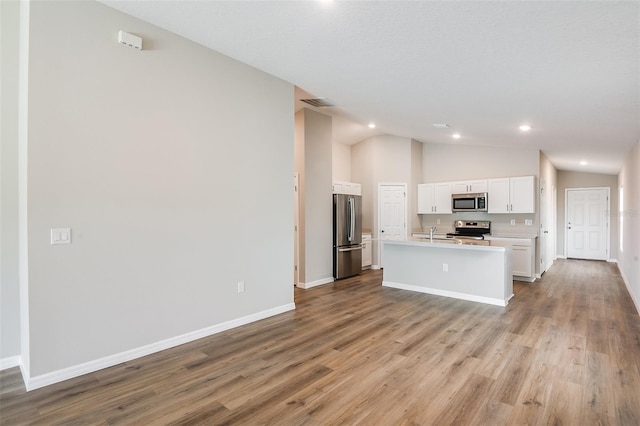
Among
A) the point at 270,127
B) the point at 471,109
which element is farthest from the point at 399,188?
the point at 270,127

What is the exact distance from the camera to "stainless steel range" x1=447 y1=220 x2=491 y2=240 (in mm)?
6879

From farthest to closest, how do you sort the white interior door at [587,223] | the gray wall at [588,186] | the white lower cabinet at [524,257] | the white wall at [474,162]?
the white interior door at [587,223], the gray wall at [588,186], the white wall at [474,162], the white lower cabinet at [524,257]

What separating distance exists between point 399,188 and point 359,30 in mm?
5135

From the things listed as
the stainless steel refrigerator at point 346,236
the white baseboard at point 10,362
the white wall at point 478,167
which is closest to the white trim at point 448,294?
the stainless steel refrigerator at point 346,236

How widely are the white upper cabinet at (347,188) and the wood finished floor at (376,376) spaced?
3254 mm

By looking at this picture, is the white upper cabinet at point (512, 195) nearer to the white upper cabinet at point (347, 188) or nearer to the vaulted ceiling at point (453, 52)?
the vaulted ceiling at point (453, 52)

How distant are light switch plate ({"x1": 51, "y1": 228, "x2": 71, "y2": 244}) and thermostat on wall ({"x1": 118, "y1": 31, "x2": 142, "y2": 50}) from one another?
173cm

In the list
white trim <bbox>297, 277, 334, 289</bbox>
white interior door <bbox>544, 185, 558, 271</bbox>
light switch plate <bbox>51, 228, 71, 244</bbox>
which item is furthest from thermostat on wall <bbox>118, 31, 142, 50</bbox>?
white interior door <bbox>544, 185, 558, 271</bbox>

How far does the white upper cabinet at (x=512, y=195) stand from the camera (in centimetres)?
618

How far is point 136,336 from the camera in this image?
2.94 metres

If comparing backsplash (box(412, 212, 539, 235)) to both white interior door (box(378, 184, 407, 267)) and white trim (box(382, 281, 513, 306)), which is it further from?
white trim (box(382, 281, 513, 306))

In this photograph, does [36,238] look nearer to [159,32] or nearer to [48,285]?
[48,285]

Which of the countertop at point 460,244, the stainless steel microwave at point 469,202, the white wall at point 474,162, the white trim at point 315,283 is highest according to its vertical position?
the white wall at point 474,162

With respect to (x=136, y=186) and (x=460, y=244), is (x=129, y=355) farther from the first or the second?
(x=460, y=244)
